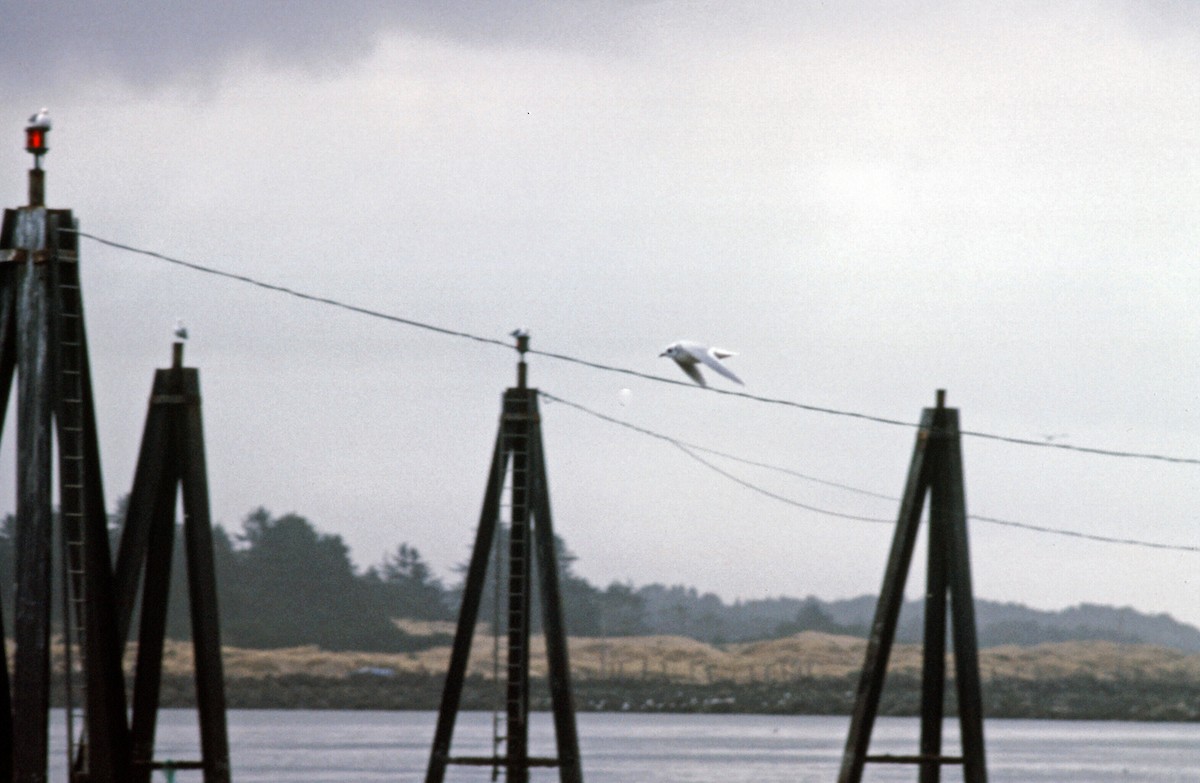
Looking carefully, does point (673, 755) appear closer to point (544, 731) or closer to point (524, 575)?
point (544, 731)

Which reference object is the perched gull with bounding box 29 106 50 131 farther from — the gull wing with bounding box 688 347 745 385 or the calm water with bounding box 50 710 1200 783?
the calm water with bounding box 50 710 1200 783

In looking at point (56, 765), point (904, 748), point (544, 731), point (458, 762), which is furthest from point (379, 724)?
point (458, 762)

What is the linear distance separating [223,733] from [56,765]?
4785 cm

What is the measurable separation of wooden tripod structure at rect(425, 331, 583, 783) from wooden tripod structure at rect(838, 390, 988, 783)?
11.6ft

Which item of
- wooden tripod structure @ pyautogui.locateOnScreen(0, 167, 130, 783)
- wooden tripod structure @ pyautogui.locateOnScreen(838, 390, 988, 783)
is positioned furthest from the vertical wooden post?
wooden tripod structure @ pyautogui.locateOnScreen(838, 390, 988, 783)

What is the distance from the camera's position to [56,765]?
6650 cm

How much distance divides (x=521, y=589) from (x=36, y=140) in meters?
8.88

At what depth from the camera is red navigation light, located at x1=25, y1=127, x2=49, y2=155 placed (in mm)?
18531

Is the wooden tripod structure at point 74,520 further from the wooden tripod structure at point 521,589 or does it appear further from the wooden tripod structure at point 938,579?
the wooden tripod structure at point 938,579

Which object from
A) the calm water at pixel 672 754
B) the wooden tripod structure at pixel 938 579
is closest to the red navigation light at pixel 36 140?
the wooden tripod structure at pixel 938 579

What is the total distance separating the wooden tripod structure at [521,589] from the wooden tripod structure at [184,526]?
4178 millimetres

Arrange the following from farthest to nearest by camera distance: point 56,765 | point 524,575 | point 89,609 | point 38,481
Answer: point 56,765, point 524,575, point 89,609, point 38,481

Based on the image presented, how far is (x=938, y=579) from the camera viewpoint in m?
25.4

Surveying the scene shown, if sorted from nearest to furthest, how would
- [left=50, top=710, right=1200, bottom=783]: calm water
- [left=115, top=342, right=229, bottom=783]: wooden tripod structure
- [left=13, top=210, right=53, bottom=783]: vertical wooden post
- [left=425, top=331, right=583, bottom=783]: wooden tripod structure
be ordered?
1. [left=13, top=210, right=53, bottom=783]: vertical wooden post
2. [left=115, top=342, right=229, bottom=783]: wooden tripod structure
3. [left=425, top=331, right=583, bottom=783]: wooden tripod structure
4. [left=50, top=710, right=1200, bottom=783]: calm water
